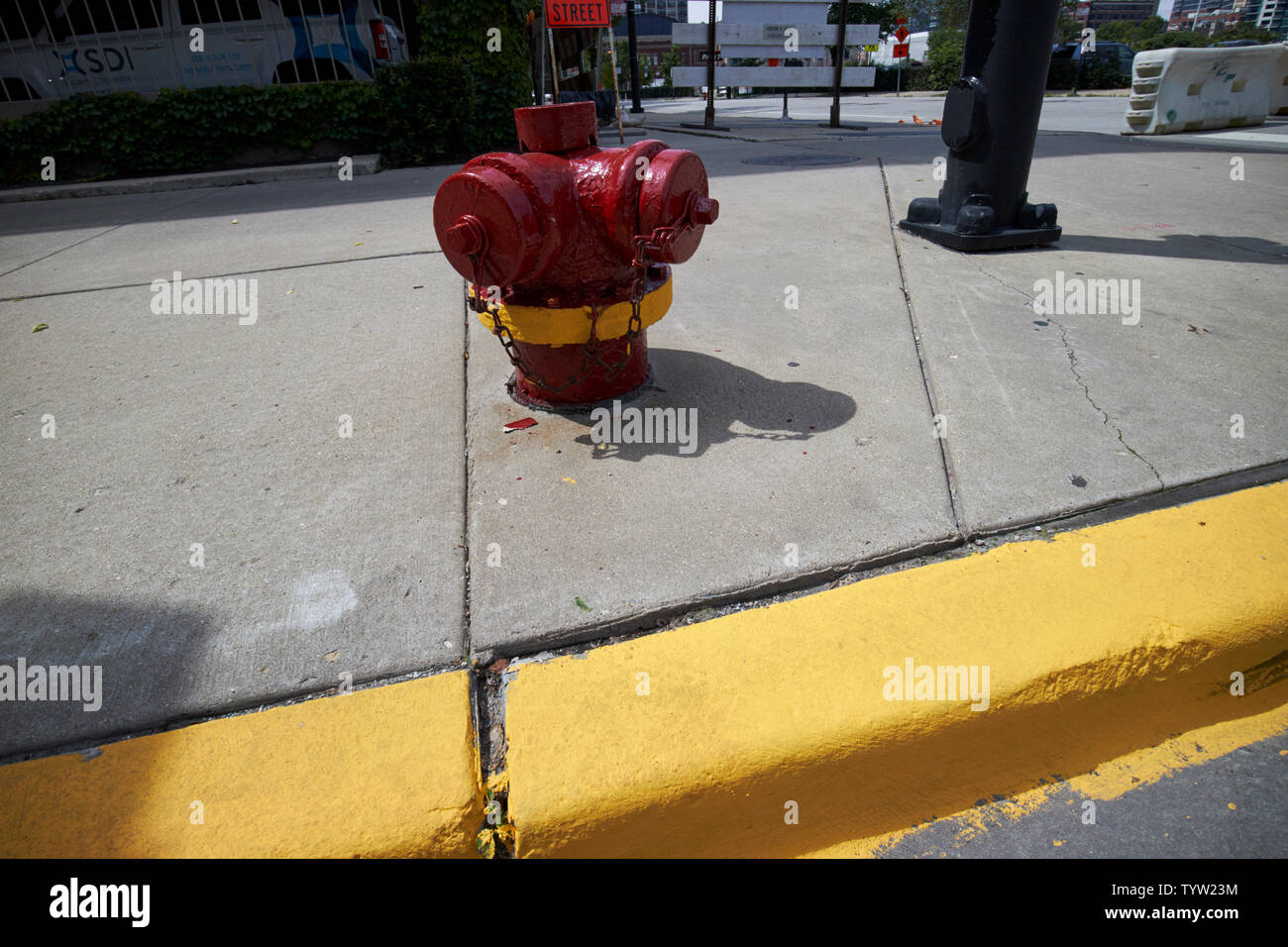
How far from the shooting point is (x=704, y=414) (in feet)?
8.93

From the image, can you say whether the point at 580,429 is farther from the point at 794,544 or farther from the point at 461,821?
the point at 461,821

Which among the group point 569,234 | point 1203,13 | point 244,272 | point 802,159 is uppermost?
point 1203,13

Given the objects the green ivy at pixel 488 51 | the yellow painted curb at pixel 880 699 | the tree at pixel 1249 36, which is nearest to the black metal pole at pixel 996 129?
the yellow painted curb at pixel 880 699

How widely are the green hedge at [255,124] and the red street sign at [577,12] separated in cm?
99

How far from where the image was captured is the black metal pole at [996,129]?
13.2 feet

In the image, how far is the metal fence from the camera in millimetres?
9547

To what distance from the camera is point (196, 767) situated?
1456 mm

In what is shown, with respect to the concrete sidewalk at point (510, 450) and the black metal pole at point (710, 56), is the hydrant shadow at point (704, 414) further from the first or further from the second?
the black metal pole at point (710, 56)

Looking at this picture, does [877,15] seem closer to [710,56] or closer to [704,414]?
[710,56]

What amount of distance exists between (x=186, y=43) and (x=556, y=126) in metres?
10.7

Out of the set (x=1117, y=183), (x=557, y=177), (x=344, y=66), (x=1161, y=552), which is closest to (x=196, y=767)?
(x=557, y=177)

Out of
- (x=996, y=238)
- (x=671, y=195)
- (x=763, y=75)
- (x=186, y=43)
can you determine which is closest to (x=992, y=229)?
(x=996, y=238)

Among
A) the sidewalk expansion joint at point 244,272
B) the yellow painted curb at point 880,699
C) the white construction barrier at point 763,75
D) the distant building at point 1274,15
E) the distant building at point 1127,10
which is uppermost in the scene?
the distant building at point 1127,10

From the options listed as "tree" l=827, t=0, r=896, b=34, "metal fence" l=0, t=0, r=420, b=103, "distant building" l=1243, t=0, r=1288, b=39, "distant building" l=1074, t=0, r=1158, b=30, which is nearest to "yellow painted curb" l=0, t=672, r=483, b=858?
"metal fence" l=0, t=0, r=420, b=103
